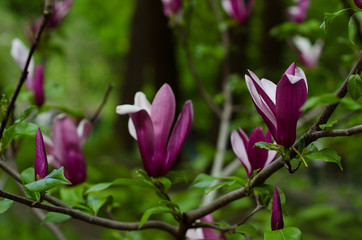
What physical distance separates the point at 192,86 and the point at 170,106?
13.3m

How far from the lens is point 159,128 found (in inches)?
39.0

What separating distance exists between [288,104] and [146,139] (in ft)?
1.15

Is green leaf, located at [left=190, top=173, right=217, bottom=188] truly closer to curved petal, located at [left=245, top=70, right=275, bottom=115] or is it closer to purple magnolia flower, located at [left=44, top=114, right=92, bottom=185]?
curved petal, located at [left=245, top=70, right=275, bottom=115]

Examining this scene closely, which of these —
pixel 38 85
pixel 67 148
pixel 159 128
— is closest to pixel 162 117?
pixel 159 128

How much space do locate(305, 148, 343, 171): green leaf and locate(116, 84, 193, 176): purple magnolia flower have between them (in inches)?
12.0

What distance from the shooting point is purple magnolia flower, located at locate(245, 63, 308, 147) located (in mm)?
772

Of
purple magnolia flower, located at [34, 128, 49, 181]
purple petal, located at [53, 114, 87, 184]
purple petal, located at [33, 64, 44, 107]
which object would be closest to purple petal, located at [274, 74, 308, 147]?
purple magnolia flower, located at [34, 128, 49, 181]

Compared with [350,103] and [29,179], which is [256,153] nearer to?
[350,103]

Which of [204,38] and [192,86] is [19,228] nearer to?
[204,38]

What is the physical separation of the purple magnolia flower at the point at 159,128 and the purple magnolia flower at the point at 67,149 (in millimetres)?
273

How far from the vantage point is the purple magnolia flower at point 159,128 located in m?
0.95

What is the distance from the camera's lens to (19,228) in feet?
17.9

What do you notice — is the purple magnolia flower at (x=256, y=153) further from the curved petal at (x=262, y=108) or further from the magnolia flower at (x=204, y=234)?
the magnolia flower at (x=204, y=234)

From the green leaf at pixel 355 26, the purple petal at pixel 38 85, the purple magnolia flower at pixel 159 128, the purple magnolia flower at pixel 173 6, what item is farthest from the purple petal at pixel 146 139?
the purple magnolia flower at pixel 173 6
